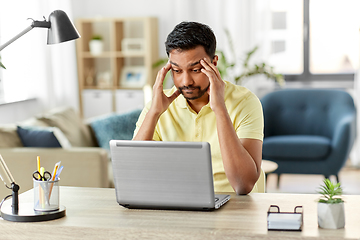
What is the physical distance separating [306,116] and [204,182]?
3.48m

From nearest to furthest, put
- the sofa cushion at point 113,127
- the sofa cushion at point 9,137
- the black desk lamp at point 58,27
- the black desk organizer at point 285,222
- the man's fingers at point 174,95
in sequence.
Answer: the black desk organizer at point 285,222
the black desk lamp at point 58,27
the man's fingers at point 174,95
the sofa cushion at point 9,137
the sofa cushion at point 113,127

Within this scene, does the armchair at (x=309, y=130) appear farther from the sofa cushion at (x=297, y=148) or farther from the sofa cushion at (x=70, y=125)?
the sofa cushion at (x=70, y=125)

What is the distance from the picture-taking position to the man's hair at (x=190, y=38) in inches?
70.5

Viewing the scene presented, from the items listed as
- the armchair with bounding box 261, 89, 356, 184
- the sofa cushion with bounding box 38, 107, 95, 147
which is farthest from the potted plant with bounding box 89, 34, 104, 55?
the armchair with bounding box 261, 89, 356, 184

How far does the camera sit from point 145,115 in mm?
1959

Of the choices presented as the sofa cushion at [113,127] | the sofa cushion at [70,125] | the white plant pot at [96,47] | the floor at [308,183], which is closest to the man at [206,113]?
the sofa cushion at [70,125]

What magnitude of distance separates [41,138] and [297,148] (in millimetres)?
2073

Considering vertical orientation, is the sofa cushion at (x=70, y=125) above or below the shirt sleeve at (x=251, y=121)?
below

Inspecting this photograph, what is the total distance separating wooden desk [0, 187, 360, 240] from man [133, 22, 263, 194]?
0.59 ft


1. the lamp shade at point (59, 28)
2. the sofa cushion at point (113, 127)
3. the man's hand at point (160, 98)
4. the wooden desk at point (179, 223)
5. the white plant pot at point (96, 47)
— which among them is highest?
the lamp shade at point (59, 28)

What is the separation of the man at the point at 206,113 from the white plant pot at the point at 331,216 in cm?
43

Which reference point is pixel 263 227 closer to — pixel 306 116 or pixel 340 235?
pixel 340 235

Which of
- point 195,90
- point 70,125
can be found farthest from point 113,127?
point 195,90

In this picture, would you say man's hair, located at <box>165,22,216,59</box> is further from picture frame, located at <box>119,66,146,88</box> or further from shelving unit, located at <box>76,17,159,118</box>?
picture frame, located at <box>119,66,146,88</box>
